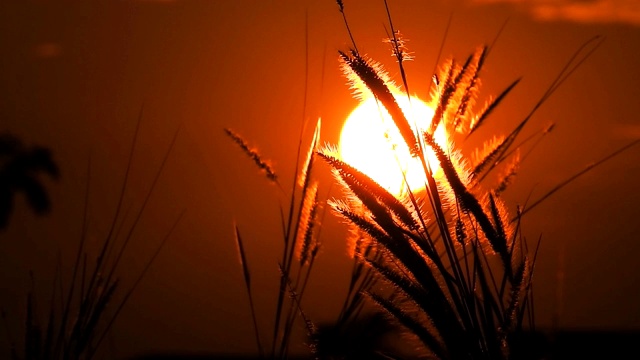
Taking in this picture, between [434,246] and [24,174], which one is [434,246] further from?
[24,174]

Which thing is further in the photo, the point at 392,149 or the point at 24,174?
the point at 24,174

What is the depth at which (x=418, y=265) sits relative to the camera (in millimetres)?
1732

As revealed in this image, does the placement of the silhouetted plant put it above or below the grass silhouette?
above

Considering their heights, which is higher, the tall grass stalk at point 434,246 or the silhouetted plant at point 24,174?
the silhouetted plant at point 24,174

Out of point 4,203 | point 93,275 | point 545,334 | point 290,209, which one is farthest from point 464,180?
point 4,203

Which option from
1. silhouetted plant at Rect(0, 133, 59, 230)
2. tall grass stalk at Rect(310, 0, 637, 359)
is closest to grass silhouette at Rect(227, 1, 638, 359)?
tall grass stalk at Rect(310, 0, 637, 359)

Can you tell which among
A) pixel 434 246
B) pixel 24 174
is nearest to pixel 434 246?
pixel 434 246

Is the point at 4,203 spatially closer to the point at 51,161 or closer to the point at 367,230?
the point at 51,161

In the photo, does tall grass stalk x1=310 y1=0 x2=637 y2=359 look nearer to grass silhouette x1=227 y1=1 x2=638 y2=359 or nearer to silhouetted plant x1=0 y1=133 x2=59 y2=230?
grass silhouette x1=227 y1=1 x2=638 y2=359

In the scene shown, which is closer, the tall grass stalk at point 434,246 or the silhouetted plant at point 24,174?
the tall grass stalk at point 434,246

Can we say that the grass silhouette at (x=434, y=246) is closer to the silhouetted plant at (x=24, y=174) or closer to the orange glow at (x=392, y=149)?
the orange glow at (x=392, y=149)

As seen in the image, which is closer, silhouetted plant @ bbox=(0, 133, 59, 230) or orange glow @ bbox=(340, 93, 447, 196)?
orange glow @ bbox=(340, 93, 447, 196)

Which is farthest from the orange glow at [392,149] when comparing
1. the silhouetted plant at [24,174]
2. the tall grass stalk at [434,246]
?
the silhouetted plant at [24,174]

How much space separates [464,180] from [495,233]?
13 cm
